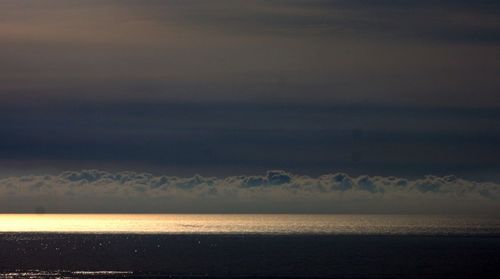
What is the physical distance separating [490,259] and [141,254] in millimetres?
68965

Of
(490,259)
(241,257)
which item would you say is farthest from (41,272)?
(490,259)

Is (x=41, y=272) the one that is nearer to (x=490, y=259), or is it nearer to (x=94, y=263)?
(x=94, y=263)

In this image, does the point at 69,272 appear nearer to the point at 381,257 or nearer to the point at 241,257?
the point at 241,257

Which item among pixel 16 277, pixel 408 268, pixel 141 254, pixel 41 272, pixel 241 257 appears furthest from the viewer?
pixel 141 254

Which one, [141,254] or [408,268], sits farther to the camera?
[141,254]

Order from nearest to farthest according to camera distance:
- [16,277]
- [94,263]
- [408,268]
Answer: [16,277] → [408,268] → [94,263]

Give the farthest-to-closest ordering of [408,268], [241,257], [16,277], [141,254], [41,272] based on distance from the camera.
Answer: [141,254] < [241,257] < [408,268] < [41,272] < [16,277]

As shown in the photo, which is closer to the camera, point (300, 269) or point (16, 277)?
point (16, 277)

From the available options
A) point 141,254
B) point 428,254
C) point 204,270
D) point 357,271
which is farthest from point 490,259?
point 141,254

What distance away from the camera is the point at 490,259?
170 meters

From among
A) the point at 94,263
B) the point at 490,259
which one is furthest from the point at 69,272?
the point at 490,259

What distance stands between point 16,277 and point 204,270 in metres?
28.6

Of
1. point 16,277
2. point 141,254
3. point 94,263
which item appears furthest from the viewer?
point 141,254

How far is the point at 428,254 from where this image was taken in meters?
187
